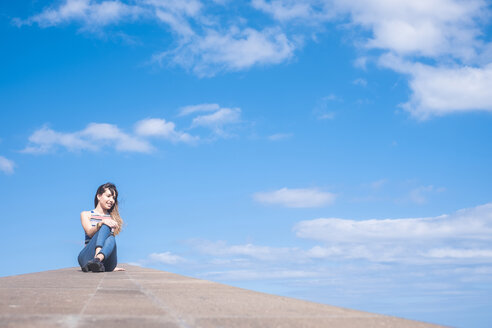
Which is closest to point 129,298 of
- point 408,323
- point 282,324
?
point 282,324

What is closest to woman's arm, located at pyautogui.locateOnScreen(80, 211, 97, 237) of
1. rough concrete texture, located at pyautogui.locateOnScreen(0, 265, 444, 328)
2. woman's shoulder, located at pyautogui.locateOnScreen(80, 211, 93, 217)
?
woman's shoulder, located at pyautogui.locateOnScreen(80, 211, 93, 217)

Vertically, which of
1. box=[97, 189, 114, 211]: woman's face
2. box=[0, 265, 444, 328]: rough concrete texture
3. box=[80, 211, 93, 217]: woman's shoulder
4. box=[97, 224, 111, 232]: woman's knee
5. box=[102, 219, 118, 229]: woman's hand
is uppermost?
box=[97, 189, 114, 211]: woman's face

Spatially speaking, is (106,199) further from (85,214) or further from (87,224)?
(87,224)

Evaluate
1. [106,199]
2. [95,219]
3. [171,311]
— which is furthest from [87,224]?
[171,311]

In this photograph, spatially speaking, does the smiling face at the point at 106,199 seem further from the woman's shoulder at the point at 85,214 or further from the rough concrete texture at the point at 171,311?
the rough concrete texture at the point at 171,311

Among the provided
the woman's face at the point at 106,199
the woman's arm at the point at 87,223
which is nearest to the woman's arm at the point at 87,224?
the woman's arm at the point at 87,223

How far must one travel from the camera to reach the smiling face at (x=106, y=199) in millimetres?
8883

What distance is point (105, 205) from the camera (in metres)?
8.88

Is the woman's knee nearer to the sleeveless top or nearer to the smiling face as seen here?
the sleeveless top

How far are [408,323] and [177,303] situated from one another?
5.73 ft

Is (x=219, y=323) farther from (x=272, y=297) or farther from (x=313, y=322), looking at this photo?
(x=272, y=297)

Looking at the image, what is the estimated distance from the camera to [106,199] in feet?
29.2

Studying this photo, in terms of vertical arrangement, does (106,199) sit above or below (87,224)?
above

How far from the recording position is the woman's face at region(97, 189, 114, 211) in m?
8.88
